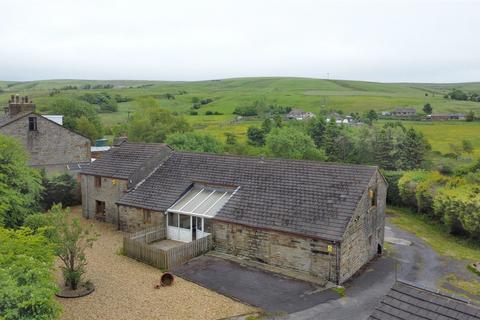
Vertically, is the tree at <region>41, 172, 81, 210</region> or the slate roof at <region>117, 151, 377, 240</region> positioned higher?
the slate roof at <region>117, 151, 377, 240</region>

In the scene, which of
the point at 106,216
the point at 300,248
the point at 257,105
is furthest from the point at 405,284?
the point at 257,105

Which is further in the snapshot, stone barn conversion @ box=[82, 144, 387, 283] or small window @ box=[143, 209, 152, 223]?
small window @ box=[143, 209, 152, 223]

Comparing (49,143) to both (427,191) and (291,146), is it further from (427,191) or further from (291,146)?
(427,191)

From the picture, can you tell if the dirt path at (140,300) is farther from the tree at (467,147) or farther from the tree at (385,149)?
the tree at (467,147)

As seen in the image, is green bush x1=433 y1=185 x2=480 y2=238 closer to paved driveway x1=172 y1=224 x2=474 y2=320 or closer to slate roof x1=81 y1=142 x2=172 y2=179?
paved driveway x1=172 y1=224 x2=474 y2=320

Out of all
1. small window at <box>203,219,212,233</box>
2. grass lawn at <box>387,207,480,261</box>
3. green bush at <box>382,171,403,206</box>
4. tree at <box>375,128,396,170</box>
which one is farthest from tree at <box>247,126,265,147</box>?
small window at <box>203,219,212,233</box>

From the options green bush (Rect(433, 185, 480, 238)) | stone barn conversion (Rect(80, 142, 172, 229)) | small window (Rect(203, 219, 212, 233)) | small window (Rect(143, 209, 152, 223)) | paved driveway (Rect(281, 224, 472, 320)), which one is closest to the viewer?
paved driveway (Rect(281, 224, 472, 320))

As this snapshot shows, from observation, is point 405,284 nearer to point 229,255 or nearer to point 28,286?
point 28,286
